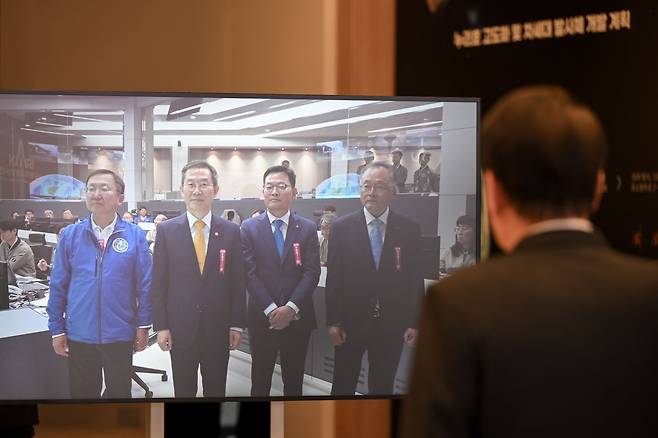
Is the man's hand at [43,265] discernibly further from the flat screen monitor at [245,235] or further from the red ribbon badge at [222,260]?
the red ribbon badge at [222,260]

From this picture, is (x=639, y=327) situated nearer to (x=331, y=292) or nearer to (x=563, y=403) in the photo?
(x=563, y=403)

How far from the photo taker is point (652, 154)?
3594 millimetres

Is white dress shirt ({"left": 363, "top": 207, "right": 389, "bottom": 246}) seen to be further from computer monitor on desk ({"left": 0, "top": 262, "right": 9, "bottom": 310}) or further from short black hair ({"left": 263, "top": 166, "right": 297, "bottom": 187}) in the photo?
computer monitor on desk ({"left": 0, "top": 262, "right": 9, "bottom": 310})

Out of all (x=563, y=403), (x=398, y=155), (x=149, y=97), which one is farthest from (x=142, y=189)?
(x=563, y=403)

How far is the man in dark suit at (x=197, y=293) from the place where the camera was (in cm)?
323

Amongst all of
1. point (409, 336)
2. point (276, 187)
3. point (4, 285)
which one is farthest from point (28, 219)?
point (409, 336)

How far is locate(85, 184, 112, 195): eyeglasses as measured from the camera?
3242mm

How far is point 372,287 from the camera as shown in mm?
3314

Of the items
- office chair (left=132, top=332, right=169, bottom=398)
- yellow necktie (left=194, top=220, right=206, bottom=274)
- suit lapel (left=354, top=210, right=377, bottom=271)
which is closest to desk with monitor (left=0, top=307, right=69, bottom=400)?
office chair (left=132, top=332, right=169, bottom=398)

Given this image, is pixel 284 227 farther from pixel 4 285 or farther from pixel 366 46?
pixel 366 46

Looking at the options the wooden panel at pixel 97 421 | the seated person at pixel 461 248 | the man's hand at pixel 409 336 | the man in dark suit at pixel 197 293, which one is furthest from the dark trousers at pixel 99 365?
the wooden panel at pixel 97 421

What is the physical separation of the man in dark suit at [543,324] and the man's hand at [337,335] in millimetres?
2068

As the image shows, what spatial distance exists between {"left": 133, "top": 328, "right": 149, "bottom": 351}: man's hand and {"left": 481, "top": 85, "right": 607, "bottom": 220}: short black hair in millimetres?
2214

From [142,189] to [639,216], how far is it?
204 cm
